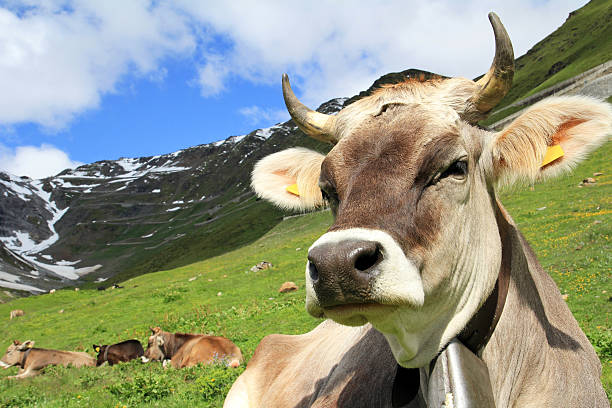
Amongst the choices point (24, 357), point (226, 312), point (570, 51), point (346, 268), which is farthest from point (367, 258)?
point (570, 51)

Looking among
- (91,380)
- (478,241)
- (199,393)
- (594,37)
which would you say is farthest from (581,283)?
(594,37)

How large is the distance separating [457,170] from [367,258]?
3.86 feet

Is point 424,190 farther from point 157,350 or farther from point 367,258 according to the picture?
point 157,350

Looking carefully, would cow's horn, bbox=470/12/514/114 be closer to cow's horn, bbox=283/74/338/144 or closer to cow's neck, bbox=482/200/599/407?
cow's neck, bbox=482/200/599/407

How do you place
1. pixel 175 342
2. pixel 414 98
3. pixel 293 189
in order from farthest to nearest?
pixel 175 342
pixel 293 189
pixel 414 98

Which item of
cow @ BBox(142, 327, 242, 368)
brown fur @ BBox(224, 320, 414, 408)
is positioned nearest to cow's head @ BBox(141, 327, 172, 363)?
cow @ BBox(142, 327, 242, 368)

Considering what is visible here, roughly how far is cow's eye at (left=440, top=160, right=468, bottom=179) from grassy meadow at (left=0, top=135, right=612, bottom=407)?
3.02 ft

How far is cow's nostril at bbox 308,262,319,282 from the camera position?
247 cm

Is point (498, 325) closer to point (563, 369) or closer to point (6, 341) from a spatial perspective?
point (563, 369)

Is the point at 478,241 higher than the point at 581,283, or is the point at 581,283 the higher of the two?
the point at 478,241

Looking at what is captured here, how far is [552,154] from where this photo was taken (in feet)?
11.8

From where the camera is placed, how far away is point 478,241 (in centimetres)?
322

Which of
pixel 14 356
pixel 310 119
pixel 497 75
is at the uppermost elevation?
pixel 310 119

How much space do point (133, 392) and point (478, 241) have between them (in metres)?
9.42
